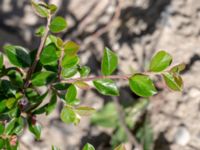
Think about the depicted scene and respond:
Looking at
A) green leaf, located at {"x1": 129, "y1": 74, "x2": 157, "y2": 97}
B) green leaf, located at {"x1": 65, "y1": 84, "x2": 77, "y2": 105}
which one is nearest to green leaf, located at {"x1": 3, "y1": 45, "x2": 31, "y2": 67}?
green leaf, located at {"x1": 65, "y1": 84, "x2": 77, "y2": 105}

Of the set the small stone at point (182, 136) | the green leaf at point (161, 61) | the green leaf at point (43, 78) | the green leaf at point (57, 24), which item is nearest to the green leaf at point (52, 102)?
the green leaf at point (43, 78)

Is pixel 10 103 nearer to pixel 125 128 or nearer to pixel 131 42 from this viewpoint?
pixel 125 128

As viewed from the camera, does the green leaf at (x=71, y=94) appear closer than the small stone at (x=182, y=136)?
Yes

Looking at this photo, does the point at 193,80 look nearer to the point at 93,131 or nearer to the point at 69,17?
the point at 93,131

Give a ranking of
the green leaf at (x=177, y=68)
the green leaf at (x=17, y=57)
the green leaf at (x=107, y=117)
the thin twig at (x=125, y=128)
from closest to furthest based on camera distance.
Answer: the green leaf at (x=177, y=68), the green leaf at (x=17, y=57), the thin twig at (x=125, y=128), the green leaf at (x=107, y=117)

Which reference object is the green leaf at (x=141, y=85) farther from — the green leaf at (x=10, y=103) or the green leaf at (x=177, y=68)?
the green leaf at (x=10, y=103)

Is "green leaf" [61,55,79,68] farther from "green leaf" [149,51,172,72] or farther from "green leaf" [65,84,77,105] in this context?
"green leaf" [149,51,172,72]
